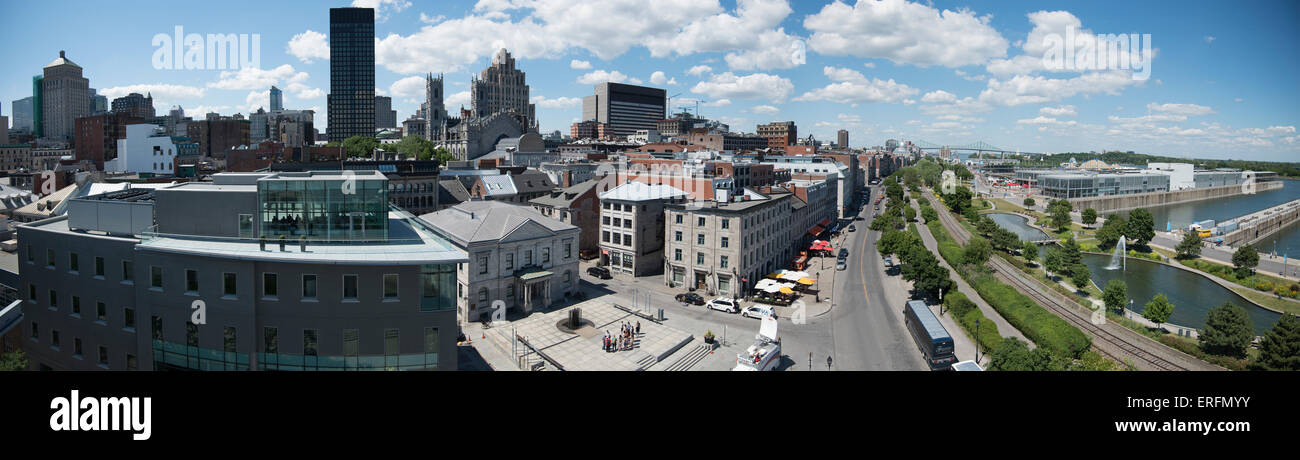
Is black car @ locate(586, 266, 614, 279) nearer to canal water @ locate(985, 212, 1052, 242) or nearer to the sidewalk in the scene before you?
the sidewalk

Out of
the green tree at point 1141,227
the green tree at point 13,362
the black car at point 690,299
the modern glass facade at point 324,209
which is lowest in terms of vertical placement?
the black car at point 690,299

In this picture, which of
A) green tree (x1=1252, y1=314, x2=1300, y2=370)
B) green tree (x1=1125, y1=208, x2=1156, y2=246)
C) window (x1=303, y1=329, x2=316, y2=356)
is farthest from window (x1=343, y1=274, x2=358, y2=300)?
green tree (x1=1125, y1=208, x2=1156, y2=246)

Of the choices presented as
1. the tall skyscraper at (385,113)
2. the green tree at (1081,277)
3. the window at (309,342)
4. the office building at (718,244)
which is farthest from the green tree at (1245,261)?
the tall skyscraper at (385,113)

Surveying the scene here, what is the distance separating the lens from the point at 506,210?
26.2 meters

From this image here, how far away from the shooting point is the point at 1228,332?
1897 centimetres

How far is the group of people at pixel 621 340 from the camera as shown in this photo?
20.4 meters

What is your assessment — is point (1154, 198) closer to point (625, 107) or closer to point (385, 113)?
point (625, 107)

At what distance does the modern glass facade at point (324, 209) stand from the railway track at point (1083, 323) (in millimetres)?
22411

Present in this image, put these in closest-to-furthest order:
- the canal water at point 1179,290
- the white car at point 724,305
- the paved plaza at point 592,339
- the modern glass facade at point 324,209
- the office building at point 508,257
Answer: the modern glass facade at point 324,209
the paved plaza at point 592,339
the office building at point 508,257
the white car at point 724,305
the canal water at point 1179,290

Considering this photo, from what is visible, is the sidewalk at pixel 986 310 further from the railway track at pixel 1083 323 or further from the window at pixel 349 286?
the window at pixel 349 286

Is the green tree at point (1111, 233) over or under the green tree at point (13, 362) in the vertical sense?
over

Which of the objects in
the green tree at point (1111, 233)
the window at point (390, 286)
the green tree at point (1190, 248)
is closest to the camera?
the window at point (390, 286)
